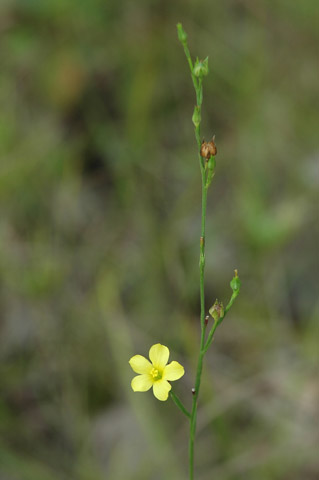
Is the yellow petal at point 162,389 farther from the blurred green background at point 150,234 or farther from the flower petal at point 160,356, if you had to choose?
the blurred green background at point 150,234

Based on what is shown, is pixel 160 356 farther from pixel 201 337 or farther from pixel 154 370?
pixel 201 337

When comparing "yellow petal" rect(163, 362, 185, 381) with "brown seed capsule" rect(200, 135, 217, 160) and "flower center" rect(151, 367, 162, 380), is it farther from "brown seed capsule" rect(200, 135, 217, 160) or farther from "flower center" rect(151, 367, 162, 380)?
"brown seed capsule" rect(200, 135, 217, 160)

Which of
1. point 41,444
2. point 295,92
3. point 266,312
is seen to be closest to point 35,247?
point 41,444

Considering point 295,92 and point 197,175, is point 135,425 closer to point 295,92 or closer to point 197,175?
point 197,175

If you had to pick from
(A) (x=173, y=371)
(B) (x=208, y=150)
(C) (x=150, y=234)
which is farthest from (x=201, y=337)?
(C) (x=150, y=234)

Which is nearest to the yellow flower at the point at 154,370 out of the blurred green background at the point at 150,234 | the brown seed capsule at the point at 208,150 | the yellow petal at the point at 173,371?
the yellow petal at the point at 173,371

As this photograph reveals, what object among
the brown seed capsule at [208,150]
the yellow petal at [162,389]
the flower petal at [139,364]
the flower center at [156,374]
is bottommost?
the yellow petal at [162,389]

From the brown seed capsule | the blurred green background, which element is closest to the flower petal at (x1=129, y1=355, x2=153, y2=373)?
the brown seed capsule

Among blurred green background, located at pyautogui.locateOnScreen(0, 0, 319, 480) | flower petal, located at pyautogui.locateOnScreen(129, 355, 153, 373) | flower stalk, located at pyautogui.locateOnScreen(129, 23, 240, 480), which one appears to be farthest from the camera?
blurred green background, located at pyautogui.locateOnScreen(0, 0, 319, 480)
